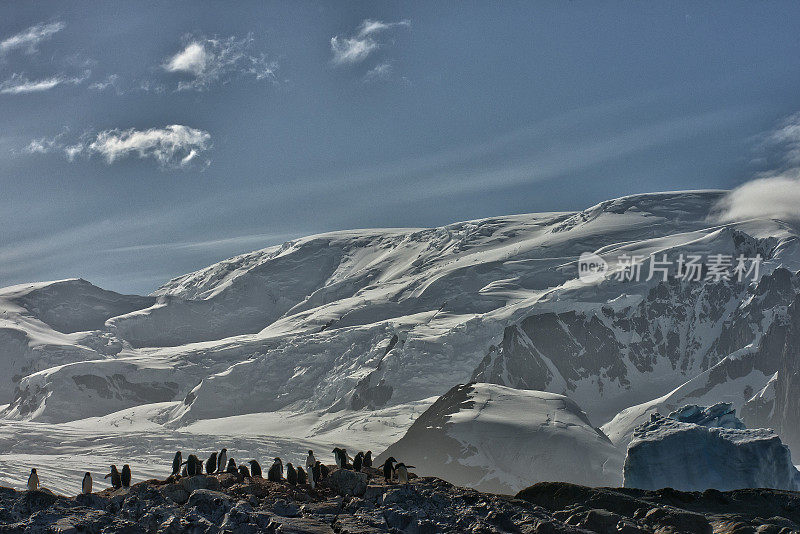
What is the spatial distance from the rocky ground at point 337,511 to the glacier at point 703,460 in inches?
2107

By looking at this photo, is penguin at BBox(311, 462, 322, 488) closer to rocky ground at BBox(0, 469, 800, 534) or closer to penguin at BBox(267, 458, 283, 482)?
rocky ground at BBox(0, 469, 800, 534)

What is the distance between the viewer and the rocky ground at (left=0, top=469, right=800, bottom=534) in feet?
151

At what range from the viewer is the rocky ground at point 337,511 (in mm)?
46031

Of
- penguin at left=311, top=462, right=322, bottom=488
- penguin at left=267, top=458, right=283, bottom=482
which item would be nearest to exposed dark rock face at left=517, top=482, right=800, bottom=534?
penguin at left=311, top=462, right=322, bottom=488

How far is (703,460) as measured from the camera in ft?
347

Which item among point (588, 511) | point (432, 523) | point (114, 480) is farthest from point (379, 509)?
point (114, 480)

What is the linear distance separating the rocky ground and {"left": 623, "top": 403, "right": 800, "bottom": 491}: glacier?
176ft

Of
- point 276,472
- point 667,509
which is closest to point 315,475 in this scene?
point 276,472

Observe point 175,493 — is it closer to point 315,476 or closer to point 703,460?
point 315,476

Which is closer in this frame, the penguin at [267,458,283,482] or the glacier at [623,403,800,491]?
the penguin at [267,458,283,482]

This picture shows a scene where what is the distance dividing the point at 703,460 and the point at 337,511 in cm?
6701

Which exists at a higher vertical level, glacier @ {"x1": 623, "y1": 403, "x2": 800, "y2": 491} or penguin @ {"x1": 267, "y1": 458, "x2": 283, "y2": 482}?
penguin @ {"x1": 267, "y1": 458, "x2": 283, "y2": 482}

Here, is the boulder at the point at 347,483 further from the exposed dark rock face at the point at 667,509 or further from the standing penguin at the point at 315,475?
the exposed dark rock face at the point at 667,509

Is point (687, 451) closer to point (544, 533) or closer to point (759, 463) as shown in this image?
point (759, 463)
